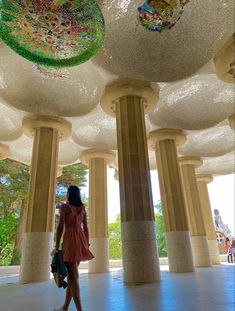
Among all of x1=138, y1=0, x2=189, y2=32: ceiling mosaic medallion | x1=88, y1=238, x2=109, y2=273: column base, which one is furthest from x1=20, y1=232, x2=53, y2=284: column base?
x1=138, y1=0, x2=189, y2=32: ceiling mosaic medallion

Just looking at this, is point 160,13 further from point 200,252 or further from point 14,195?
point 14,195

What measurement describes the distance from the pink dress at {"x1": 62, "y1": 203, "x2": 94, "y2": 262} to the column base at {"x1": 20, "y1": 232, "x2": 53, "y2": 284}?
6.80 m

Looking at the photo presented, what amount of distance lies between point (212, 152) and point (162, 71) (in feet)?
30.3

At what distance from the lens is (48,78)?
10234 millimetres

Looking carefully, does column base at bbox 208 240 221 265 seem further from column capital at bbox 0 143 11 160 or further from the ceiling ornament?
the ceiling ornament

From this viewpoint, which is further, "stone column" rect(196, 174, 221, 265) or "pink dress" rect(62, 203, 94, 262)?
"stone column" rect(196, 174, 221, 265)

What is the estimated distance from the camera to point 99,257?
13.3 m

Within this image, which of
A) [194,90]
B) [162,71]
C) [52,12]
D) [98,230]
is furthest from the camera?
[98,230]

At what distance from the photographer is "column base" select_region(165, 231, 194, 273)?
11055 millimetres

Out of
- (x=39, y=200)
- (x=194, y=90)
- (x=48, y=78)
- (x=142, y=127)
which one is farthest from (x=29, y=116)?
(x=194, y=90)

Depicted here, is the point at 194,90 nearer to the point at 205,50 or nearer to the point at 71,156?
the point at 205,50

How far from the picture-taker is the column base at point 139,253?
752 cm

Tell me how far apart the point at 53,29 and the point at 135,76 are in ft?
11.4

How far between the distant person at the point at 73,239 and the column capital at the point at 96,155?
11.4 meters
